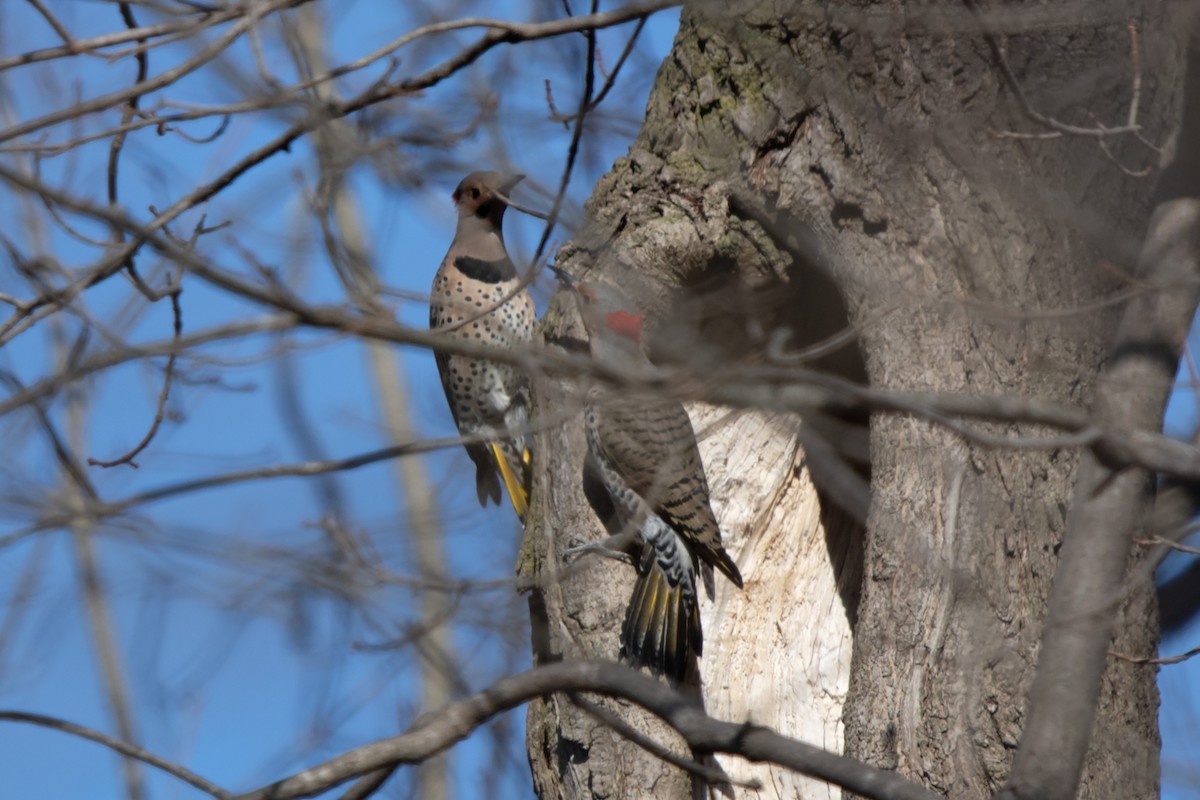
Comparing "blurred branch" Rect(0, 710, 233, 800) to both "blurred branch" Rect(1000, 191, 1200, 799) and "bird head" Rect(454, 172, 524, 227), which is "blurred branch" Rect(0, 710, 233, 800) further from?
"bird head" Rect(454, 172, 524, 227)

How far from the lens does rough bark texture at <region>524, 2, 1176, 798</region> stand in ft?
10.2

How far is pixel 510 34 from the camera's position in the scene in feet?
9.65

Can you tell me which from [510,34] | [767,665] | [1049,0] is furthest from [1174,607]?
[510,34]

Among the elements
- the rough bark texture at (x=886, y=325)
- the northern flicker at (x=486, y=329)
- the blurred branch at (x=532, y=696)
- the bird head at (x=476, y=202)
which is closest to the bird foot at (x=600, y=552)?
the rough bark texture at (x=886, y=325)

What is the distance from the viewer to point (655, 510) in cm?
380

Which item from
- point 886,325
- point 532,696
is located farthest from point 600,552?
point 532,696

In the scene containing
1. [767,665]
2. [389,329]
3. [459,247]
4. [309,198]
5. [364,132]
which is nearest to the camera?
[389,329]

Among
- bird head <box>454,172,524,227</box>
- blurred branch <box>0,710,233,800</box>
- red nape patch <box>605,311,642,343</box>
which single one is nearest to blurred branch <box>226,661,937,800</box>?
blurred branch <box>0,710,233,800</box>

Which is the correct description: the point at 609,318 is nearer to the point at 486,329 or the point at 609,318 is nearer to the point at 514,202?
the point at 514,202

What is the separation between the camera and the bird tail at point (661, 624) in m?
3.51

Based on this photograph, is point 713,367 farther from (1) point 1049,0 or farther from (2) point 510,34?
(1) point 1049,0

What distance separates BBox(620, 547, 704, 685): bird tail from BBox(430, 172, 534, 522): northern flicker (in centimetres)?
88

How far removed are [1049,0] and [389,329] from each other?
241 centimetres

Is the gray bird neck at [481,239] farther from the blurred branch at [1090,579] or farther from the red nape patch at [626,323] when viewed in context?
the blurred branch at [1090,579]
